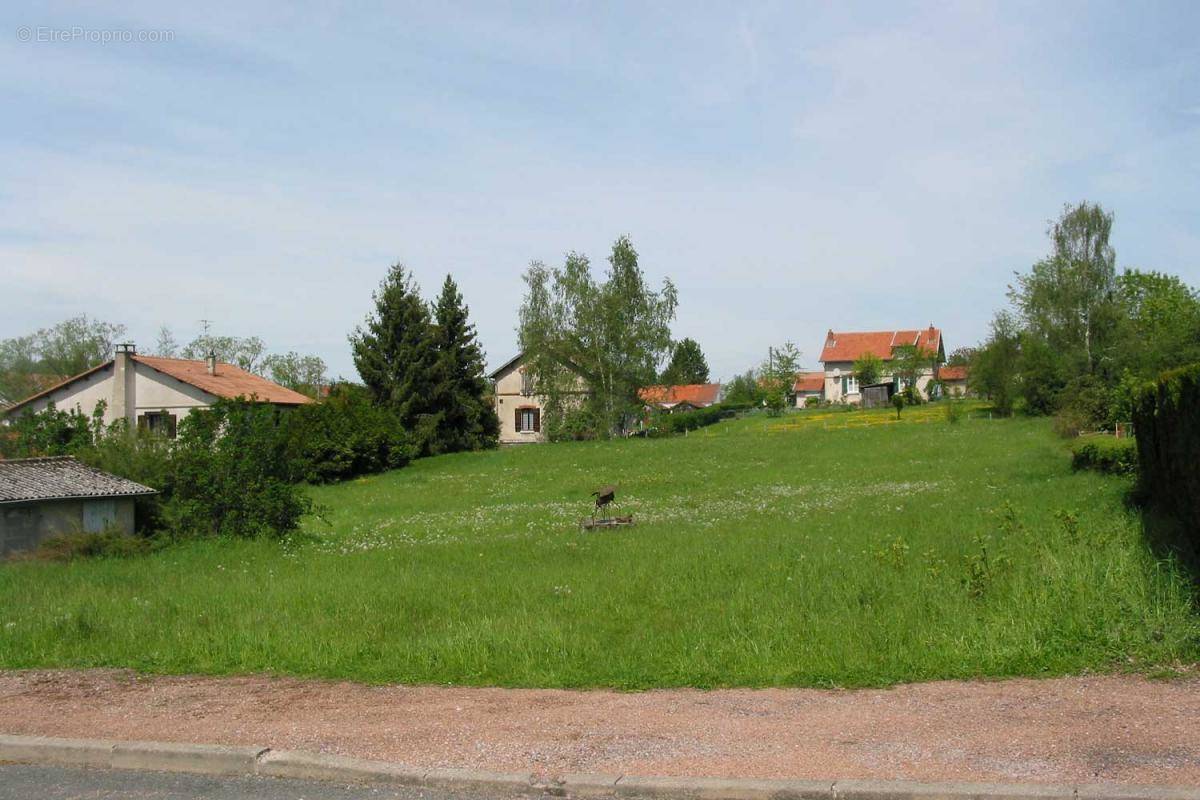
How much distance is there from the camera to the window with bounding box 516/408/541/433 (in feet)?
224

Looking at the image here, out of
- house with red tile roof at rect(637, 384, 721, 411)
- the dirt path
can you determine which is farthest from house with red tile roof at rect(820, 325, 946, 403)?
the dirt path

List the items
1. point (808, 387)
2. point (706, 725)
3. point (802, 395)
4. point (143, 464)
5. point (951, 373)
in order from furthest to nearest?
point (808, 387)
point (802, 395)
point (951, 373)
point (143, 464)
point (706, 725)

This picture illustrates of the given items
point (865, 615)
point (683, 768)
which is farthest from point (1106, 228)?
point (683, 768)

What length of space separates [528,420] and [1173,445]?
57.9m

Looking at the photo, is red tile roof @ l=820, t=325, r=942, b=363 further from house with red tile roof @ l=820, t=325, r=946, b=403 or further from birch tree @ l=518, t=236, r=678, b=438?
birch tree @ l=518, t=236, r=678, b=438

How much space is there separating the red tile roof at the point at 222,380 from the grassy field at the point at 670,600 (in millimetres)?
32704

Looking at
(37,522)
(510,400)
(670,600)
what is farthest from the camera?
(510,400)

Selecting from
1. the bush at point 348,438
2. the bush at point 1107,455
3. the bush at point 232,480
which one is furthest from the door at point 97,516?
the bush at point 348,438

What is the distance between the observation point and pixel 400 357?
176ft

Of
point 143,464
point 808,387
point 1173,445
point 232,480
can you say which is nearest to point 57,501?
point 143,464

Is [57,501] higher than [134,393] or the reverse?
the reverse

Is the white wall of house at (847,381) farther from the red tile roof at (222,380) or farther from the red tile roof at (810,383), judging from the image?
the red tile roof at (222,380)

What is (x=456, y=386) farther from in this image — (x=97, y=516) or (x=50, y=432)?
(x=97, y=516)

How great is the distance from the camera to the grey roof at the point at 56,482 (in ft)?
65.1
